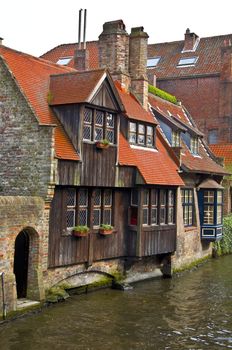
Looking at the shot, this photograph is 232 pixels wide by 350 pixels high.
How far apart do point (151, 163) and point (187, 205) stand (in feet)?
15.4

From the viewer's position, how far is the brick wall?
1611cm

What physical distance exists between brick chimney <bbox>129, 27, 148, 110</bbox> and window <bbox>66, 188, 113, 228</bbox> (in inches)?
263

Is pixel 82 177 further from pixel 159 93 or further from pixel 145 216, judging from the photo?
pixel 159 93

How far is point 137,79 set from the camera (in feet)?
79.0

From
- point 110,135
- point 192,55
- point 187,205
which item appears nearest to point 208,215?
point 187,205

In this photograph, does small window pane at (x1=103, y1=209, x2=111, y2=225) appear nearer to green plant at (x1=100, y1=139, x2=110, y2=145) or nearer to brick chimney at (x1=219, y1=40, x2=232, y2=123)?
green plant at (x1=100, y1=139, x2=110, y2=145)

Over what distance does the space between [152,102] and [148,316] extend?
14.5 metres

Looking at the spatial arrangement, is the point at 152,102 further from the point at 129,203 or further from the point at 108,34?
the point at 129,203

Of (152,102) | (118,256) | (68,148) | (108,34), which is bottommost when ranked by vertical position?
(118,256)

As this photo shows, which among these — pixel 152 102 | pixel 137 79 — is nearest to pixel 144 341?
pixel 137 79

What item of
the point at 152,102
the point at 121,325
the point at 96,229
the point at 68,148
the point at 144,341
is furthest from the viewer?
the point at 152,102

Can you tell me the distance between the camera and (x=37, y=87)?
708 inches

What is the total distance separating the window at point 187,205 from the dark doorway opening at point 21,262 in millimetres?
10139

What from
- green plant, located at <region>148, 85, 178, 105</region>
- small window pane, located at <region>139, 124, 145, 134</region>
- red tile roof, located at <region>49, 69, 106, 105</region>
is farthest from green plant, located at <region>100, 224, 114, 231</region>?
green plant, located at <region>148, 85, 178, 105</region>
